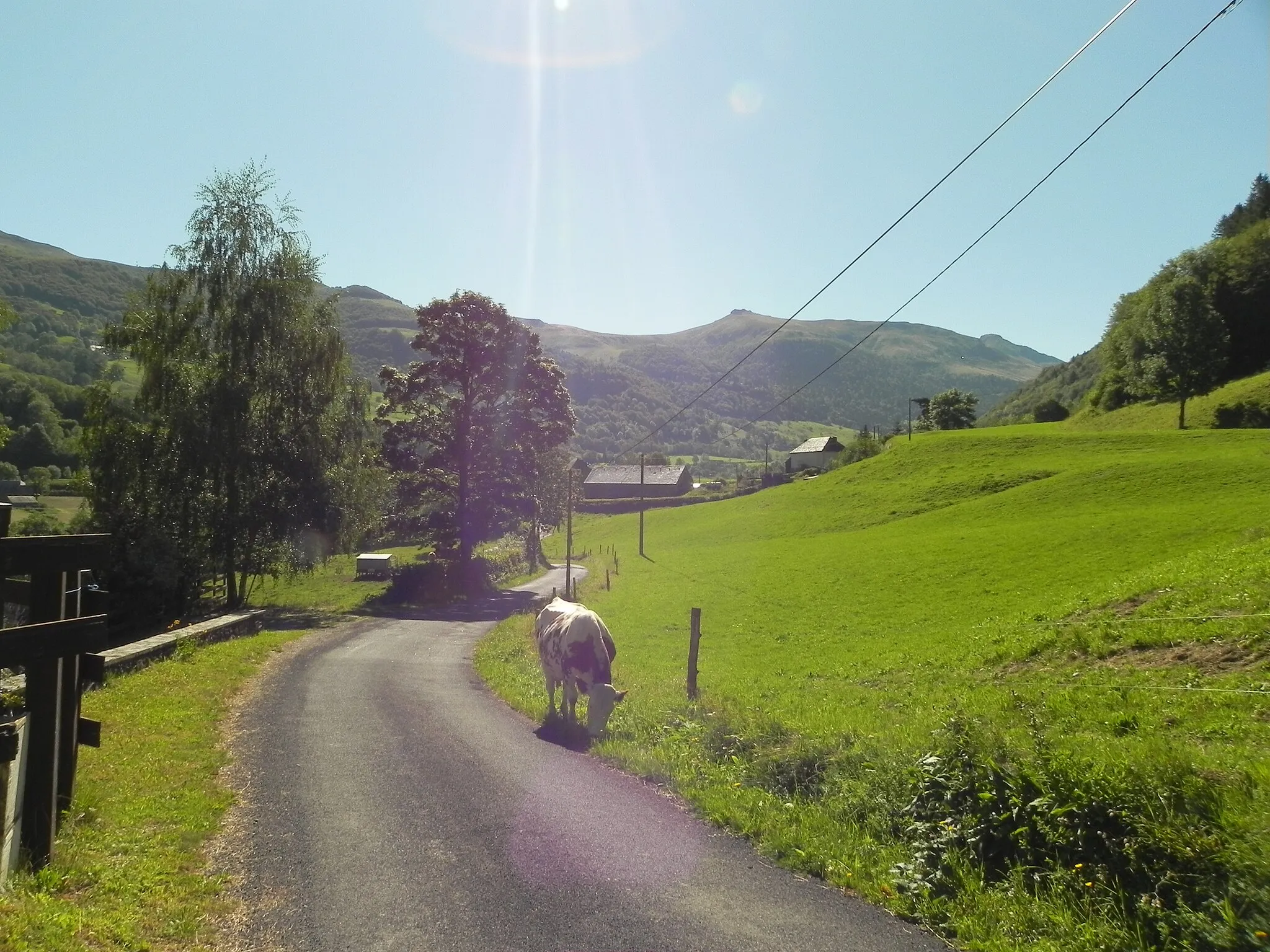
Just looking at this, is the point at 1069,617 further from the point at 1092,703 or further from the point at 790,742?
the point at 790,742

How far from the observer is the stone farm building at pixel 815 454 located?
14000 cm

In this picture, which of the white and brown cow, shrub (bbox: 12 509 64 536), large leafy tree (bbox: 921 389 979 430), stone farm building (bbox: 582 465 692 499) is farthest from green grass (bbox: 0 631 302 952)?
large leafy tree (bbox: 921 389 979 430)

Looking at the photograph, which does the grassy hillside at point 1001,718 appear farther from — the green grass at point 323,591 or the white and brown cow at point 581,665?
the green grass at point 323,591

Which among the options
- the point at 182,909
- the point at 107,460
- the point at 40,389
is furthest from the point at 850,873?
the point at 40,389

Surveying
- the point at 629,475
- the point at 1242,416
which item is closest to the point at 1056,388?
the point at 629,475

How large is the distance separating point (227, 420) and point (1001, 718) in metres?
29.9

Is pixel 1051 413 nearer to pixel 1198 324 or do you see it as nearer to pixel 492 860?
pixel 1198 324

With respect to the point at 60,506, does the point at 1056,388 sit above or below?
above

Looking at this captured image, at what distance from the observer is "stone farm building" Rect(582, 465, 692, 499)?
13062 centimetres

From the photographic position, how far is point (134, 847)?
6938 mm

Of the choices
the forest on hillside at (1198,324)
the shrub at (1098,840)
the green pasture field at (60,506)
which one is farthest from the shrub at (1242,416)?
the green pasture field at (60,506)

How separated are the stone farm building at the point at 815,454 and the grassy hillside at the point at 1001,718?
99.3 m

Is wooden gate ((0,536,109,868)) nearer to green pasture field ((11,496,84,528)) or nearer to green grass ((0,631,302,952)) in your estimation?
green grass ((0,631,302,952))

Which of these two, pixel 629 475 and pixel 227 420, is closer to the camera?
pixel 227 420
